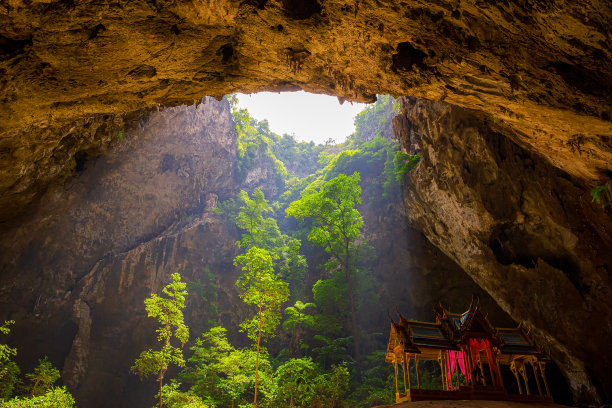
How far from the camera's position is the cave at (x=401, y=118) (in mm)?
6031

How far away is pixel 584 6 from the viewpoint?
15.2ft

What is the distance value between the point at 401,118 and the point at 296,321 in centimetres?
1303

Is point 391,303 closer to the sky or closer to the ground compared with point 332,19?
closer to the ground

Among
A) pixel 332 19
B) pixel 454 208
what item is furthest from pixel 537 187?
pixel 332 19

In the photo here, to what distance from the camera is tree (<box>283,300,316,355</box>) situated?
18.8 metres

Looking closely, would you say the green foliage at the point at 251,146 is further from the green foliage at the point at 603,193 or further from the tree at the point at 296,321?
the green foliage at the point at 603,193

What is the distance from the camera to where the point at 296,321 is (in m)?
19.2

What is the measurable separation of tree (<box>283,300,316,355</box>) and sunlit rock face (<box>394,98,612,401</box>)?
362 inches

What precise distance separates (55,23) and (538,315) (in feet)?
55.8

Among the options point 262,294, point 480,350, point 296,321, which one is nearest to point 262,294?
point 262,294

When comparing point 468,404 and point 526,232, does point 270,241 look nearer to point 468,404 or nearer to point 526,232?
point 526,232

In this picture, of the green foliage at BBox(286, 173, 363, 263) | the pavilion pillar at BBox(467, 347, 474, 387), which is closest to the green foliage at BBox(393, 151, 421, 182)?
the green foliage at BBox(286, 173, 363, 263)

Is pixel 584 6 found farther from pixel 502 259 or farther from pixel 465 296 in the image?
pixel 465 296

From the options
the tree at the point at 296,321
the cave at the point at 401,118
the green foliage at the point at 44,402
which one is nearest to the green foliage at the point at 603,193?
the cave at the point at 401,118
